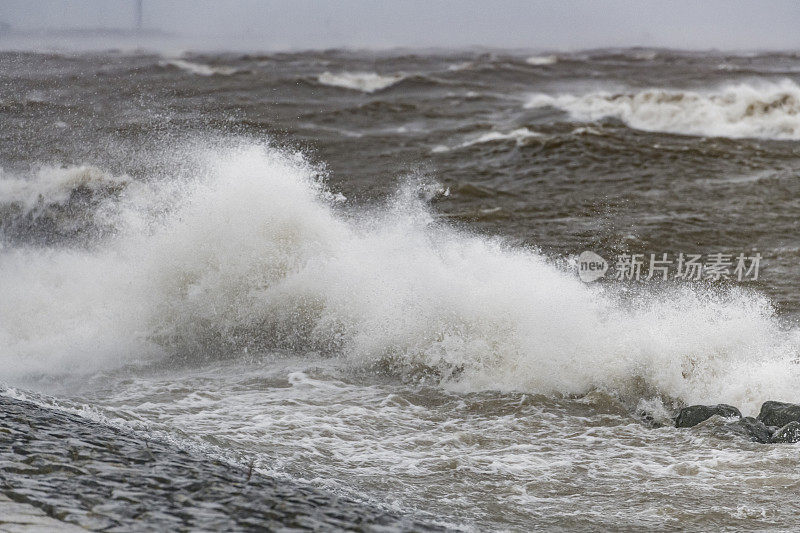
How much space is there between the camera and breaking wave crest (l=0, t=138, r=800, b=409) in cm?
607

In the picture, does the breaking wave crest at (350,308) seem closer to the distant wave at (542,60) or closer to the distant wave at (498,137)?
the distant wave at (498,137)

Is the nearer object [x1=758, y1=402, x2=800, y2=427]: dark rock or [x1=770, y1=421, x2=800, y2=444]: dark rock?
[x1=770, y1=421, x2=800, y2=444]: dark rock

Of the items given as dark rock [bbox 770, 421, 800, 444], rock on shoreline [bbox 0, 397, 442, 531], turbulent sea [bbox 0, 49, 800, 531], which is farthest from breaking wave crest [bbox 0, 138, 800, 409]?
rock on shoreline [bbox 0, 397, 442, 531]

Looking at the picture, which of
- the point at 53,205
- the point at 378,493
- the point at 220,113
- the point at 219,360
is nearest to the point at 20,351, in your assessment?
the point at 219,360

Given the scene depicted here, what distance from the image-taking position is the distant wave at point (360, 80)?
22031 millimetres

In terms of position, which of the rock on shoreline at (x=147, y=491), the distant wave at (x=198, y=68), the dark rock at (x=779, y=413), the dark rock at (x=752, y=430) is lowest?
the dark rock at (x=752, y=430)

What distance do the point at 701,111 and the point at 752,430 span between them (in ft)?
51.0

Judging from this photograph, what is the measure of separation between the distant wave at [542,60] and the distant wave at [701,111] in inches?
322

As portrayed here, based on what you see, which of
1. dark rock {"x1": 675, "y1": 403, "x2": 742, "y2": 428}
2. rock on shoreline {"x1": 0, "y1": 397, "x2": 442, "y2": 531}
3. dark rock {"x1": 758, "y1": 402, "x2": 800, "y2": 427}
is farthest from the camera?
dark rock {"x1": 675, "y1": 403, "x2": 742, "y2": 428}

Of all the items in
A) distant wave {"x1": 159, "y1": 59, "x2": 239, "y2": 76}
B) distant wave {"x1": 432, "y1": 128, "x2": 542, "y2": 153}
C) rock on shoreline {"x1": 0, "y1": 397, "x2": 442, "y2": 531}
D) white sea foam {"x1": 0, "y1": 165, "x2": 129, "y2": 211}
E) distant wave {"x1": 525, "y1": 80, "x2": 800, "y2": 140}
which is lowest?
rock on shoreline {"x1": 0, "y1": 397, "x2": 442, "y2": 531}

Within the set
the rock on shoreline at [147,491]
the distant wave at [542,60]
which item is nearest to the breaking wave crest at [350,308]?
the rock on shoreline at [147,491]

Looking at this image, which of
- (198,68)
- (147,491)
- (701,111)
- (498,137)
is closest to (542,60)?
(701,111)

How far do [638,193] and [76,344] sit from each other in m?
8.78

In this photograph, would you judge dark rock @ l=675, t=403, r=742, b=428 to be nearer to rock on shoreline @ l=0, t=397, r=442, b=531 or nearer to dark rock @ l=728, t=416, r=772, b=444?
dark rock @ l=728, t=416, r=772, b=444
